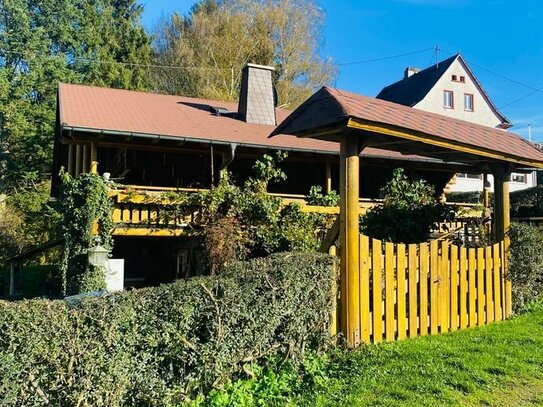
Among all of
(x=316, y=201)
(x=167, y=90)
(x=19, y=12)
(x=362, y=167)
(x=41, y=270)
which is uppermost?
(x=19, y=12)

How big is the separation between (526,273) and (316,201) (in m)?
5.84

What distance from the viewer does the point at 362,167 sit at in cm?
1755

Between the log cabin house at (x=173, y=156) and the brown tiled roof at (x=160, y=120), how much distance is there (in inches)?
1.2

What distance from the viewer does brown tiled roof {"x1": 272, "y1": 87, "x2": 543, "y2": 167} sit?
6242mm

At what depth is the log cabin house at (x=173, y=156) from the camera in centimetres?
1177

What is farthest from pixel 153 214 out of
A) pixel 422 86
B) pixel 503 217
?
pixel 422 86

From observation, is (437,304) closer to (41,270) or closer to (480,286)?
(480,286)

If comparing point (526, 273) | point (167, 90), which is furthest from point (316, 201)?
point (167, 90)

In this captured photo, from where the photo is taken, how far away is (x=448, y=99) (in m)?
36.0

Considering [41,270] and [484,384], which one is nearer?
Result: [484,384]

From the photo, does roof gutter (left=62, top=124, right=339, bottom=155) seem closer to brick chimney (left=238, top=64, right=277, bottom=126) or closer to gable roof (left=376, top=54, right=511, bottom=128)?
brick chimney (left=238, top=64, right=277, bottom=126)

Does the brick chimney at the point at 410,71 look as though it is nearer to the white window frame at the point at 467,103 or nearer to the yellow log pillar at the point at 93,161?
the white window frame at the point at 467,103

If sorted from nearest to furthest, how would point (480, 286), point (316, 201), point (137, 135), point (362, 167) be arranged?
1. point (480, 286)
2. point (137, 135)
3. point (316, 201)
4. point (362, 167)

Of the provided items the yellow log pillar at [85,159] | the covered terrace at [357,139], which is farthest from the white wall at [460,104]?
the covered terrace at [357,139]
